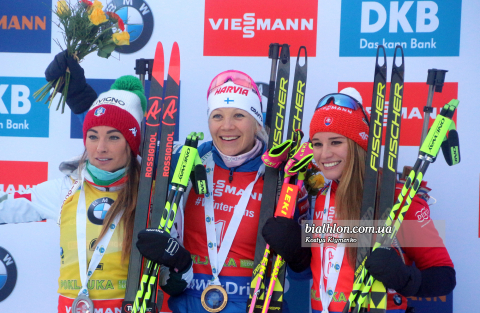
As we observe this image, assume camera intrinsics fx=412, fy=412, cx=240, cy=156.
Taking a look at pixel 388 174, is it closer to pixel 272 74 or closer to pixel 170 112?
pixel 272 74

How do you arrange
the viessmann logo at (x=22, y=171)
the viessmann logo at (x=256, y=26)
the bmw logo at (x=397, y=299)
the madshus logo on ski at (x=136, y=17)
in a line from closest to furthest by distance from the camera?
the bmw logo at (x=397, y=299) < the viessmann logo at (x=256, y=26) < the madshus logo on ski at (x=136, y=17) < the viessmann logo at (x=22, y=171)

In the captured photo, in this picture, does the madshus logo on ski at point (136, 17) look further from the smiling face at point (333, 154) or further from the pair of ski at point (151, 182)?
the smiling face at point (333, 154)

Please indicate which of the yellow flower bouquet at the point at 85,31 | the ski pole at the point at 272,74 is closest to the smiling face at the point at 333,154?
the ski pole at the point at 272,74

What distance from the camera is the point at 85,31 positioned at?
6.93ft

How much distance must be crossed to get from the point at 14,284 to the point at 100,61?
169 centimetres

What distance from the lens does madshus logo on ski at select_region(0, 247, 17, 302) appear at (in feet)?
9.59

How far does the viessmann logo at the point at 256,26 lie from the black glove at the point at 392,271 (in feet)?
4.95

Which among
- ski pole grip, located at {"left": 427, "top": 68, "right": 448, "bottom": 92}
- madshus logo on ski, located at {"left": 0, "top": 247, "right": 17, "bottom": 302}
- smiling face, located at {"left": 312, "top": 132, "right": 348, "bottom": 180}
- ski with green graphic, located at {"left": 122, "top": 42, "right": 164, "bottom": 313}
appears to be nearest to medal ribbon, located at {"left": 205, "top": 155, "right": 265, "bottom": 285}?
ski with green graphic, located at {"left": 122, "top": 42, "right": 164, "bottom": 313}

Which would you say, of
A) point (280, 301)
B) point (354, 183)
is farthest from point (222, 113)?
point (280, 301)

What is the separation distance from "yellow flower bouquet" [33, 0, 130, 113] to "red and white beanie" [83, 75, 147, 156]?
20 centimetres

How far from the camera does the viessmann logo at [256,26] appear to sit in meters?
2.68

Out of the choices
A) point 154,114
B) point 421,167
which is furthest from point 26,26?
point 421,167

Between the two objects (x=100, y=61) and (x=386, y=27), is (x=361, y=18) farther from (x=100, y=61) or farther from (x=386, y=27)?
(x=100, y=61)

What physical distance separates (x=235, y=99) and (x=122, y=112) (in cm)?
57
